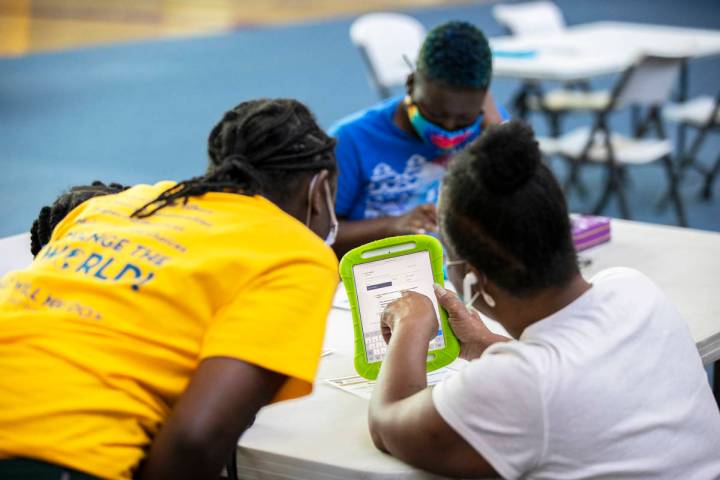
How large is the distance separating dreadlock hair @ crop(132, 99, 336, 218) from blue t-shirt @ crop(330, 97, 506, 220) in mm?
957

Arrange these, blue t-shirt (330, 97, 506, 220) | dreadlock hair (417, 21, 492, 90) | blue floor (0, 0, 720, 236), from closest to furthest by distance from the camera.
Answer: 1. dreadlock hair (417, 21, 492, 90)
2. blue t-shirt (330, 97, 506, 220)
3. blue floor (0, 0, 720, 236)

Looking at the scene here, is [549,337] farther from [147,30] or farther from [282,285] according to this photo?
[147,30]

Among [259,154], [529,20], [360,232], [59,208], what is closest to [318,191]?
[259,154]

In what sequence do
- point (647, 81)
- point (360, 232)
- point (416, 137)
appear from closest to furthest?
point (360, 232), point (416, 137), point (647, 81)

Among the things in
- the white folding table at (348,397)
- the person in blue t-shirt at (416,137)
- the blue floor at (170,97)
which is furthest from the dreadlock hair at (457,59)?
the blue floor at (170,97)

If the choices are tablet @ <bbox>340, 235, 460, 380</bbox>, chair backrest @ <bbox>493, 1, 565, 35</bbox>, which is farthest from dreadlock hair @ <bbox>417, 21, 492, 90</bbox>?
chair backrest @ <bbox>493, 1, 565, 35</bbox>

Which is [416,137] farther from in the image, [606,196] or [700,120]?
[700,120]

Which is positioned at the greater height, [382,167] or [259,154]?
[259,154]

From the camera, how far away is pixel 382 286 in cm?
177

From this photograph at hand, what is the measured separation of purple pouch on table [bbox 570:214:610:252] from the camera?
247cm

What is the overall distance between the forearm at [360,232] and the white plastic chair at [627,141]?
2.44 metres

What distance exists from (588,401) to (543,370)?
0.08 meters

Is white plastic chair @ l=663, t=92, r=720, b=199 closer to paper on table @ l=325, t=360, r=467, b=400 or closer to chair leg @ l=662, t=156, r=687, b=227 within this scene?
chair leg @ l=662, t=156, r=687, b=227

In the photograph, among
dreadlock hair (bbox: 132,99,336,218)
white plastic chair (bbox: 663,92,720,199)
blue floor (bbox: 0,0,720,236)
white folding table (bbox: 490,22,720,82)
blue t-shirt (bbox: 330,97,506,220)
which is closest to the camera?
dreadlock hair (bbox: 132,99,336,218)
